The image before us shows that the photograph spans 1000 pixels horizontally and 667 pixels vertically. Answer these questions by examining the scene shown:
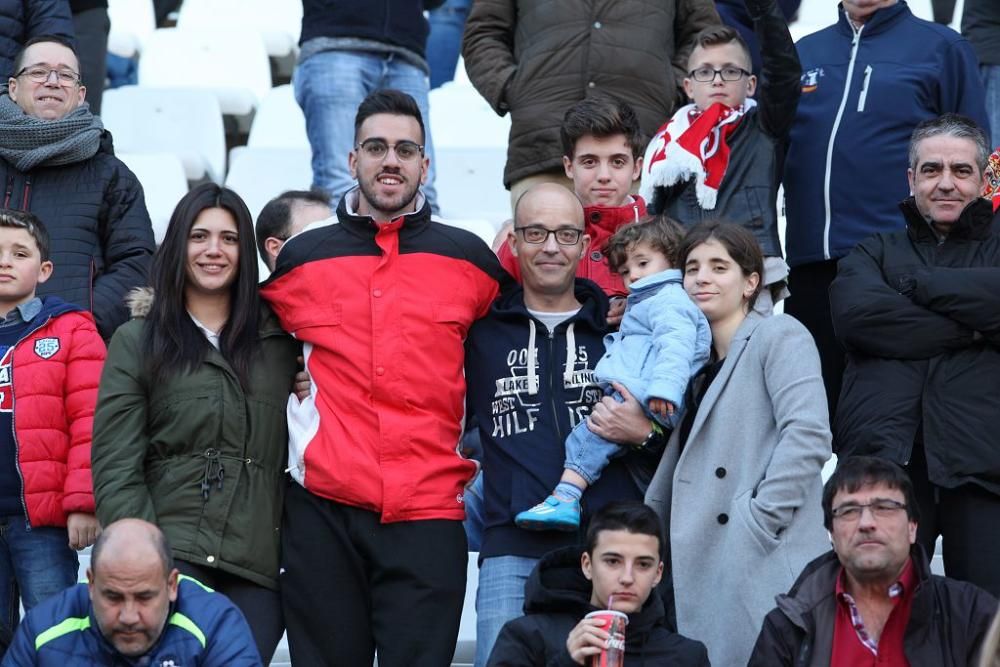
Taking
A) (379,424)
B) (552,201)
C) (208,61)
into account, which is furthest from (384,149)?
(208,61)

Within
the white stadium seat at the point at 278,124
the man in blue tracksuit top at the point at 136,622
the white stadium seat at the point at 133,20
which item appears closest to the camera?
the man in blue tracksuit top at the point at 136,622

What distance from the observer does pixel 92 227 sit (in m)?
5.62

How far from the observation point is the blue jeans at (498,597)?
4699 mm

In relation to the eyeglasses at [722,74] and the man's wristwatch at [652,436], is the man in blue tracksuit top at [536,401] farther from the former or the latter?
the eyeglasses at [722,74]

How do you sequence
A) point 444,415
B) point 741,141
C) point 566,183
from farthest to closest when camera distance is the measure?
point 566,183 < point 741,141 < point 444,415

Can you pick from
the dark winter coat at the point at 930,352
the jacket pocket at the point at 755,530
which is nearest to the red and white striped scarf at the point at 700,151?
the dark winter coat at the point at 930,352

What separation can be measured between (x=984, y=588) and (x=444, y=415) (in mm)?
1505

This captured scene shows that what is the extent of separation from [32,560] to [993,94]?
4.26 meters

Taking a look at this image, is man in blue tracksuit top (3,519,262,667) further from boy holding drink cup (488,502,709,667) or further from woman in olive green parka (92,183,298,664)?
boy holding drink cup (488,502,709,667)

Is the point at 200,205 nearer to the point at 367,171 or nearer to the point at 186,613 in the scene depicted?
the point at 367,171

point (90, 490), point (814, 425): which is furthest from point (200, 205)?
point (814, 425)

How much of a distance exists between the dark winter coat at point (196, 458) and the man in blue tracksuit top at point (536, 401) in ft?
1.89

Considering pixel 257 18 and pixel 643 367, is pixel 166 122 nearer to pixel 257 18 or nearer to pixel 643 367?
pixel 257 18

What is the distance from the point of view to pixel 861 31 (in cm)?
590
